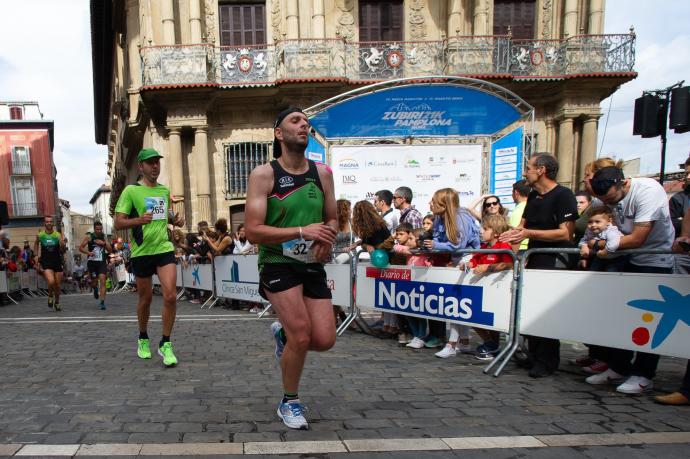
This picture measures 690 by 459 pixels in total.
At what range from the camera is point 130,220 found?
456 centimetres

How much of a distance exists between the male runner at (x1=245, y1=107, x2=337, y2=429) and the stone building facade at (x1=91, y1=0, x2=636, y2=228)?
15.0 m

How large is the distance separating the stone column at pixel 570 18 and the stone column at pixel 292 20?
10.9 metres

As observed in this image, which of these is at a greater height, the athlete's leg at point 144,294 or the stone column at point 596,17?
the stone column at point 596,17

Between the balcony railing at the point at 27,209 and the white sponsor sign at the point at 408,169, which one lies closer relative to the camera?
the white sponsor sign at the point at 408,169

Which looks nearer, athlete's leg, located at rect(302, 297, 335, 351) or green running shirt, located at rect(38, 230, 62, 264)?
athlete's leg, located at rect(302, 297, 335, 351)

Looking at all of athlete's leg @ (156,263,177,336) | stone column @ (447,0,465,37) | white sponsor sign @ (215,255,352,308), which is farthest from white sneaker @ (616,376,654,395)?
stone column @ (447,0,465,37)

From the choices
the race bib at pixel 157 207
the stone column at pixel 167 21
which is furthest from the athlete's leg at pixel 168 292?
the stone column at pixel 167 21

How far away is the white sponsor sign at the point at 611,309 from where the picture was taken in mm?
3441

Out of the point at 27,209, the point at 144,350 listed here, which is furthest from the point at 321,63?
the point at 27,209

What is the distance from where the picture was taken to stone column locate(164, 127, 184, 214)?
1791 centimetres

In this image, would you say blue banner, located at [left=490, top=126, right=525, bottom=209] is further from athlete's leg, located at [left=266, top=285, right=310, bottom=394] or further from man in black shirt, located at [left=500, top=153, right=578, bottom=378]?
athlete's leg, located at [left=266, top=285, right=310, bottom=394]

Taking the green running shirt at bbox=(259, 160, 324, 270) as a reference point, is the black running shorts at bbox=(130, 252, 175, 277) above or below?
below

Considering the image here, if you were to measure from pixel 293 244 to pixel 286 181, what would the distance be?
402 mm

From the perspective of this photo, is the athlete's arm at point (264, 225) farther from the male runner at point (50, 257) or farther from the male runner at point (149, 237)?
the male runner at point (50, 257)
